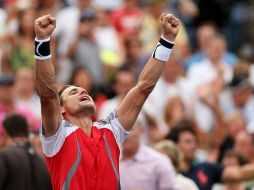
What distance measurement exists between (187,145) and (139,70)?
383cm

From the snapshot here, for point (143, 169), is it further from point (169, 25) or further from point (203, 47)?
point (203, 47)

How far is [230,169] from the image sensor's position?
37.6ft

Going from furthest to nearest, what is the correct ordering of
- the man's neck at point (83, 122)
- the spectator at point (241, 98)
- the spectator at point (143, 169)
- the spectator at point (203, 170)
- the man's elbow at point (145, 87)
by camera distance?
1. the spectator at point (241, 98)
2. the spectator at point (203, 170)
3. the spectator at point (143, 169)
4. the man's elbow at point (145, 87)
5. the man's neck at point (83, 122)

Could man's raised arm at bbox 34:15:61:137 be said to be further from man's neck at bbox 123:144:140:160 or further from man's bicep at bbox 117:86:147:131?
man's neck at bbox 123:144:140:160

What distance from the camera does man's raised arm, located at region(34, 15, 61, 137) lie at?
765 cm

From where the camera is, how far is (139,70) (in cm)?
1569

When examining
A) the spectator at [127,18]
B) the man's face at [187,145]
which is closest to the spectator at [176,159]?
the man's face at [187,145]

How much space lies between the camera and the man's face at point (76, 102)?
8.12m

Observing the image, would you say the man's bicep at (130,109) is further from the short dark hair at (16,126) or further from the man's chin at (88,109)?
the short dark hair at (16,126)

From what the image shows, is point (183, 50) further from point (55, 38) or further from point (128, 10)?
point (55, 38)

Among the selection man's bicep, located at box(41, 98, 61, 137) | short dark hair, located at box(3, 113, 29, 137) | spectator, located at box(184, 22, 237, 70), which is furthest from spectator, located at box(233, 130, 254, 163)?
man's bicep, located at box(41, 98, 61, 137)

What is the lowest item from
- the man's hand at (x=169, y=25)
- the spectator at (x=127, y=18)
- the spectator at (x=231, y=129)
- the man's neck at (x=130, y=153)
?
the spectator at (x=231, y=129)

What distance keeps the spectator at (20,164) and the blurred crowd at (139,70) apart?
1131 millimetres

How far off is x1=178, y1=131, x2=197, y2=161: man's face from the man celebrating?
3.60 m
